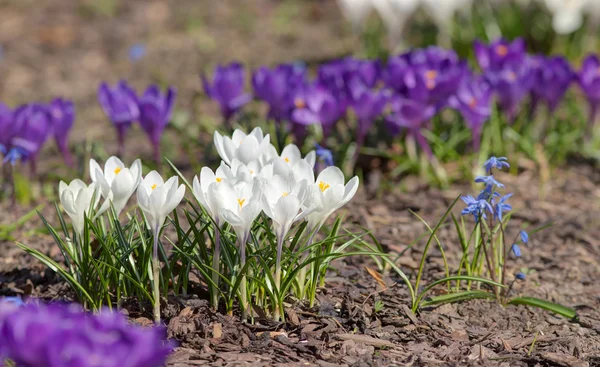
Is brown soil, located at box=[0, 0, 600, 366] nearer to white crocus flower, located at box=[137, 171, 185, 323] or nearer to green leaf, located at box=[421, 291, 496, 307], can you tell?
green leaf, located at box=[421, 291, 496, 307]

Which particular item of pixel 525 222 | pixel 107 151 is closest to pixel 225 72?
pixel 107 151

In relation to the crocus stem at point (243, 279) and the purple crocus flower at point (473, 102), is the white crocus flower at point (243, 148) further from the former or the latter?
the purple crocus flower at point (473, 102)

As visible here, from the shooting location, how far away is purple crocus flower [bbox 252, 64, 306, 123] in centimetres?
342

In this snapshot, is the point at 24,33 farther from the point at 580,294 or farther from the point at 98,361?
the point at 98,361

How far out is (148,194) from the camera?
1853 mm

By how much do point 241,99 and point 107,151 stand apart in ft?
3.55

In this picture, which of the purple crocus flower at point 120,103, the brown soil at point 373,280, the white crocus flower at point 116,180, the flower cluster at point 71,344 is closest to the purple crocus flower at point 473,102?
the brown soil at point 373,280

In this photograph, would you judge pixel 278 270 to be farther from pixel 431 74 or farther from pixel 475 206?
pixel 431 74

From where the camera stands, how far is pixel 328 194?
6.14 feet

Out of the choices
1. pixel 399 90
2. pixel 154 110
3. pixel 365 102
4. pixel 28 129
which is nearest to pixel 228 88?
pixel 154 110

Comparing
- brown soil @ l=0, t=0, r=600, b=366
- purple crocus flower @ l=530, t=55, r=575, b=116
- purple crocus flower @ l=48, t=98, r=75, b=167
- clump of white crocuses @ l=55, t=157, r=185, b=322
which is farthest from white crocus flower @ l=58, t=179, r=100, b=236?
purple crocus flower @ l=530, t=55, r=575, b=116

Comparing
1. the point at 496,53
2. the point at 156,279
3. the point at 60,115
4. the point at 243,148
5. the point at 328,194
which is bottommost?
the point at 156,279

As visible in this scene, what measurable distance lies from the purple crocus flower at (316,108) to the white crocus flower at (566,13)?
241 centimetres

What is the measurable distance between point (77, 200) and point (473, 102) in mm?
2087
